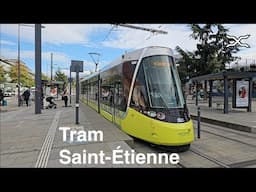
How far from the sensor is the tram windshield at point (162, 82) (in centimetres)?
725

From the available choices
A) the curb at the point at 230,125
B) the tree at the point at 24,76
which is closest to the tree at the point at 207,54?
the curb at the point at 230,125

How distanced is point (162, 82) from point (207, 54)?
27.9 metres

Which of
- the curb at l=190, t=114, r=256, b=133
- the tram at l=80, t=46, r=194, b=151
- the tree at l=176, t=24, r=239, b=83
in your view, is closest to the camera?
the tram at l=80, t=46, r=194, b=151

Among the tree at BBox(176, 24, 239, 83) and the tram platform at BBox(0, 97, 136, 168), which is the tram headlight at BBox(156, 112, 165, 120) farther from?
the tree at BBox(176, 24, 239, 83)

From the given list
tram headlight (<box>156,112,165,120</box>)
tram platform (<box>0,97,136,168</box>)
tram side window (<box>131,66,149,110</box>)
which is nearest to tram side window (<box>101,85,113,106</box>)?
tram platform (<box>0,97,136,168</box>)

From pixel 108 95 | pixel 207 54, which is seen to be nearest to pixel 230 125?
pixel 108 95

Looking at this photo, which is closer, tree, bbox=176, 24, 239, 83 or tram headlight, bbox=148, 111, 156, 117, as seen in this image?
tram headlight, bbox=148, 111, 156, 117

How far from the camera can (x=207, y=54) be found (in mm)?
33438

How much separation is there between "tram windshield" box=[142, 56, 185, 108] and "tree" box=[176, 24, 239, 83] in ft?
85.3

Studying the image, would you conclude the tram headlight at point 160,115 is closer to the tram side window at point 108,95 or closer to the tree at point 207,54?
the tram side window at point 108,95

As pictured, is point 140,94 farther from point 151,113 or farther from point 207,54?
point 207,54

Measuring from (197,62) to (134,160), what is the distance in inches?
1156

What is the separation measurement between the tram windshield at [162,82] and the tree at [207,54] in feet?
85.3

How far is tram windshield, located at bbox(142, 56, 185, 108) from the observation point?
23.8 ft
